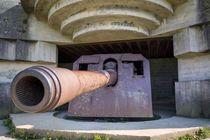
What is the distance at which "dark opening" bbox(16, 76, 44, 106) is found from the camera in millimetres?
1090

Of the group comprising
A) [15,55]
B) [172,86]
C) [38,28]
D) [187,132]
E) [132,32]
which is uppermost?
[38,28]

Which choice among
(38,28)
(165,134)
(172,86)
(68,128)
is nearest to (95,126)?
(68,128)

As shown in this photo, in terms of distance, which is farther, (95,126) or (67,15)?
(67,15)

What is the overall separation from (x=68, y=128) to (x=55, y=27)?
3.87m

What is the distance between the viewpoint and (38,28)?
5.95 m

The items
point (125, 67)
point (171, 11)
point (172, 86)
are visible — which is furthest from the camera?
point (172, 86)

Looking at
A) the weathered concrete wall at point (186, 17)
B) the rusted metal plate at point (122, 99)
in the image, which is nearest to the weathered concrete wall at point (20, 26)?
the rusted metal plate at point (122, 99)

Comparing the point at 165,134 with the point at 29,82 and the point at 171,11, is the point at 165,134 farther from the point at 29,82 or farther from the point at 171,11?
the point at 171,11

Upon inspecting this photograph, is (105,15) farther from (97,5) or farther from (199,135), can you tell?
(199,135)

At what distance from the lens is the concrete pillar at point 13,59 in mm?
5520

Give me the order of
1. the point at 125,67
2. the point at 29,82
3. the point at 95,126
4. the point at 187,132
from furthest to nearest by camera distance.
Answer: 1. the point at 125,67
2. the point at 95,126
3. the point at 187,132
4. the point at 29,82

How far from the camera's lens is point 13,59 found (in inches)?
223

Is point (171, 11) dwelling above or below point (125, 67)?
above

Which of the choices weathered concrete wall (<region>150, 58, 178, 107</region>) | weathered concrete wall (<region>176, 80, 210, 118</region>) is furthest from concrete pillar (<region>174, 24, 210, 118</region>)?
weathered concrete wall (<region>150, 58, 178, 107</region>)
